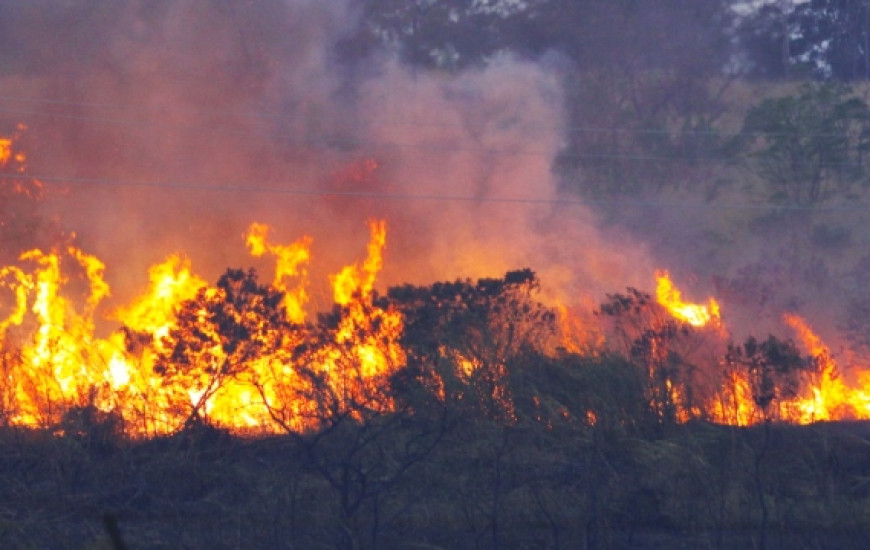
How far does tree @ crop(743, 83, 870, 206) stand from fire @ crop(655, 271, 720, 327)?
910cm

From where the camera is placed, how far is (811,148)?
1098 inches

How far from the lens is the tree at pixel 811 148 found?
27.8 meters

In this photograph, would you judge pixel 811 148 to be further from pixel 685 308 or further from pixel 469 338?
pixel 469 338

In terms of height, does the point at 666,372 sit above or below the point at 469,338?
below

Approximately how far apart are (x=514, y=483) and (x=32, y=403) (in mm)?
5797

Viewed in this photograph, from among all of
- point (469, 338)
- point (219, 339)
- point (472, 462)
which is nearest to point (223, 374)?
point (219, 339)

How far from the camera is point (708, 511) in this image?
10.3 m

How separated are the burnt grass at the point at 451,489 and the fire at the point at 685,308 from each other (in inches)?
239

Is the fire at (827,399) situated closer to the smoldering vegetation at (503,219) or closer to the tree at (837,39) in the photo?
the smoldering vegetation at (503,219)

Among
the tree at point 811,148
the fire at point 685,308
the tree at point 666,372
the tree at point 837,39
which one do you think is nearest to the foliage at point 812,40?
the tree at point 837,39

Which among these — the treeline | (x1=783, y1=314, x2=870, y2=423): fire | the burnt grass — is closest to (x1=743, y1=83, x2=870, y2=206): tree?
(x1=783, y1=314, x2=870, y2=423): fire

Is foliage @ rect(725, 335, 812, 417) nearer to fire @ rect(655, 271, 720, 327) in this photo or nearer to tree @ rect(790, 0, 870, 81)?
fire @ rect(655, 271, 720, 327)

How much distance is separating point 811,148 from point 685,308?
36.1 feet

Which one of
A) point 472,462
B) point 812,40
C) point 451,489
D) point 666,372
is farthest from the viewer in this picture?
point 812,40
